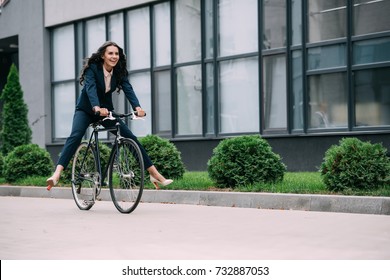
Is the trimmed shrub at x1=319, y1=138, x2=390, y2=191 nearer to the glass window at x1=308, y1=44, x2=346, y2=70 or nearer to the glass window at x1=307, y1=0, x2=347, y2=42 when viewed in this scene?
the glass window at x1=308, y1=44, x2=346, y2=70

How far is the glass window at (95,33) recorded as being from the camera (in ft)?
76.0

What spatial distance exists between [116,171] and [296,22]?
9.05m

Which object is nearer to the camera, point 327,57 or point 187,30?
point 327,57

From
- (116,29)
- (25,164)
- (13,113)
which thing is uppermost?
(116,29)

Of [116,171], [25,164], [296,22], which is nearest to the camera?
[116,171]

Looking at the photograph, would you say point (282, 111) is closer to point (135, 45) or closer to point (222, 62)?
point (222, 62)

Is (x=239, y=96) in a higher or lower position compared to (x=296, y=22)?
lower

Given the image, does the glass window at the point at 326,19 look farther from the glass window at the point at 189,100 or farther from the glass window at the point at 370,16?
the glass window at the point at 189,100

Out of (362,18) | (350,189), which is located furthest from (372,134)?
(350,189)

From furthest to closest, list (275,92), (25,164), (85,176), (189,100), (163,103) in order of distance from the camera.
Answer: (163,103), (189,100), (275,92), (25,164), (85,176)

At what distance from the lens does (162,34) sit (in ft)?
69.0

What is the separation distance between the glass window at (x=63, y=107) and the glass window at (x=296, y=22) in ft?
29.8

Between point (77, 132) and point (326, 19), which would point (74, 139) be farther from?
point (326, 19)

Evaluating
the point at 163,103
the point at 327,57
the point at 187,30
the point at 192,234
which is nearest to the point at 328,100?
the point at 327,57
